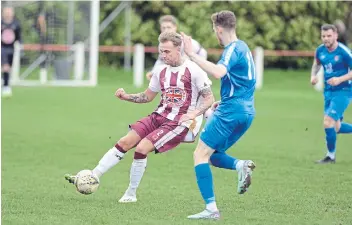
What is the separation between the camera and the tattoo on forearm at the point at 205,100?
916cm

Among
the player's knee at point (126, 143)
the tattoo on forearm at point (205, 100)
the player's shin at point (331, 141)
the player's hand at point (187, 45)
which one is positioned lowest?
the player's shin at point (331, 141)

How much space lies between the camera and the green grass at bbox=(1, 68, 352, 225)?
898 centimetres

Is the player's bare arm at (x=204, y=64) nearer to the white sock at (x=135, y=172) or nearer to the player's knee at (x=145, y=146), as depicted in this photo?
the player's knee at (x=145, y=146)

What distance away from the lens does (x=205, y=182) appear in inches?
342

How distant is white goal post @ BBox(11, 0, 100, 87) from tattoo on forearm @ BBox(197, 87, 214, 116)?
21.9 metres

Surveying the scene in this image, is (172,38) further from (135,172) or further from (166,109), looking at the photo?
(135,172)

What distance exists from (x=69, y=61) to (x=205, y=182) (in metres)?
23.8

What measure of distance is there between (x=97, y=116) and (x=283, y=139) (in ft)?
17.2

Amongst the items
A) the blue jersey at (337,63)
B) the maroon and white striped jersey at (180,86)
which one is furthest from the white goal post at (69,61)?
the maroon and white striped jersey at (180,86)

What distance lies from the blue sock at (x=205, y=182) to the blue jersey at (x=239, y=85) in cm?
54

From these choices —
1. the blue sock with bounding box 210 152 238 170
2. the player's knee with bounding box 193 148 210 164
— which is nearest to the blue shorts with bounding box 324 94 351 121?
the blue sock with bounding box 210 152 238 170

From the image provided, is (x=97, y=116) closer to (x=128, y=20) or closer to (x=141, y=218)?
(x=141, y=218)

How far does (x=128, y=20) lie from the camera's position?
37469 mm

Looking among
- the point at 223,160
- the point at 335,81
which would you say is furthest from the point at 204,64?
the point at 335,81
